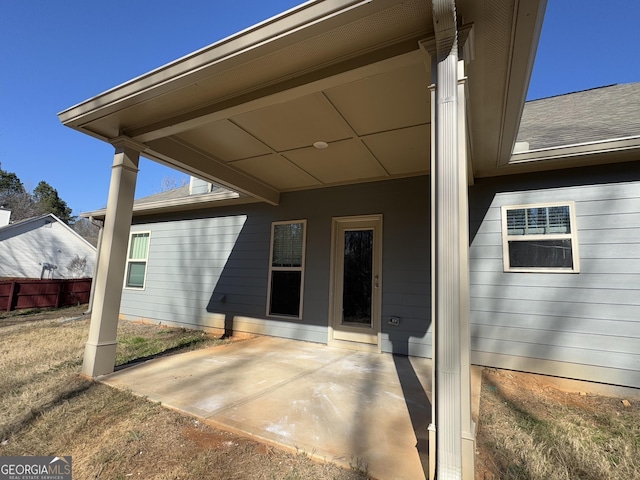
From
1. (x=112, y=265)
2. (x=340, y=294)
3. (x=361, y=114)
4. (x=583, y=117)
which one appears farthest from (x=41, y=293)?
(x=583, y=117)

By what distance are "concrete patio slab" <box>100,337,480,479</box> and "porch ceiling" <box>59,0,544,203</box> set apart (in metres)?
2.45

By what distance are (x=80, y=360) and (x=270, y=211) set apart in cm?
341

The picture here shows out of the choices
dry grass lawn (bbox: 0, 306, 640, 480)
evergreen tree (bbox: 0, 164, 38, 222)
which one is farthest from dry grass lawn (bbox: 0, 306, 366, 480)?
evergreen tree (bbox: 0, 164, 38, 222)

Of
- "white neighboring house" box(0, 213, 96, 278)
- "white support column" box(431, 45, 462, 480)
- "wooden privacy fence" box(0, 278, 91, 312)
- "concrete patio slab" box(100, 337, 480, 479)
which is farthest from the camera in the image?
"white neighboring house" box(0, 213, 96, 278)

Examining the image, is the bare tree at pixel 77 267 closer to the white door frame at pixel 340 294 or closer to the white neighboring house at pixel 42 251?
the white neighboring house at pixel 42 251

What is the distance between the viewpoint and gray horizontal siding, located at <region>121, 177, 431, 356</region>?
4254 mm

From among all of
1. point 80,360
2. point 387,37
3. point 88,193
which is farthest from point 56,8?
point 88,193

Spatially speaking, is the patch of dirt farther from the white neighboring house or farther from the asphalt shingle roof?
the white neighboring house

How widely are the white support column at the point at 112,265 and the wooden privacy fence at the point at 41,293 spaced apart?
26.8ft

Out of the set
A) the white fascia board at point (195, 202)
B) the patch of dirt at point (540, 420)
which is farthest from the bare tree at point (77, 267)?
the patch of dirt at point (540, 420)

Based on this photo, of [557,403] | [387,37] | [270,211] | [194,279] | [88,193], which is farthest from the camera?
[88,193]

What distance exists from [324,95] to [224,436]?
8.94 ft

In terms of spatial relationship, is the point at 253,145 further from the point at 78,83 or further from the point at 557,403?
the point at 78,83

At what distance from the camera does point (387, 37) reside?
6.47ft
